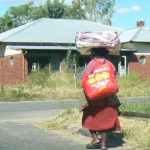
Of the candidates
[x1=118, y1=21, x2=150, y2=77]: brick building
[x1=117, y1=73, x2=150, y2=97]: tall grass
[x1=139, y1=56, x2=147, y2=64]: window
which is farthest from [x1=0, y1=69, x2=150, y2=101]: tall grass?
[x1=139, y1=56, x2=147, y2=64]: window

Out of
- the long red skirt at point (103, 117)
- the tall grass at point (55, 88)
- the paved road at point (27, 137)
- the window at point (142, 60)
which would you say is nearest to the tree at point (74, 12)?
the window at point (142, 60)

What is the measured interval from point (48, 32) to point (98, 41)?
1346 inches

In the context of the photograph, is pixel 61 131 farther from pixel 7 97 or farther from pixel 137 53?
pixel 137 53

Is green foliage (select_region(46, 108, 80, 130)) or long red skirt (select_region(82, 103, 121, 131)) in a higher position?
long red skirt (select_region(82, 103, 121, 131))

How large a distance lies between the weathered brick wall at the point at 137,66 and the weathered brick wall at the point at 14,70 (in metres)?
8.46

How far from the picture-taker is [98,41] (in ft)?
31.1

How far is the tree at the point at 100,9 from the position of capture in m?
69.9

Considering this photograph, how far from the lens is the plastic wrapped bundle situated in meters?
9.48

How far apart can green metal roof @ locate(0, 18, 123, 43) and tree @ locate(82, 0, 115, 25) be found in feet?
69.9

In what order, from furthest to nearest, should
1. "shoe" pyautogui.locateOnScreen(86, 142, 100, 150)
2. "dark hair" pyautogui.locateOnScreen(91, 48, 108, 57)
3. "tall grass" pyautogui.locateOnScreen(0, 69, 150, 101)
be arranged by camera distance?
"tall grass" pyautogui.locateOnScreen(0, 69, 150, 101), "shoe" pyautogui.locateOnScreen(86, 142, 100, 150), "dark hair" pyautogui.locateOnScreen(91, 48, 108, 57)

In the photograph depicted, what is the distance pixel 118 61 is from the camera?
4216cm

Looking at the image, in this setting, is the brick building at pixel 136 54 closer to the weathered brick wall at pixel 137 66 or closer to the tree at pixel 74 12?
the weathered brick wall at pixel 137 66

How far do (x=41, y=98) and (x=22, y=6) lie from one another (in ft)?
186

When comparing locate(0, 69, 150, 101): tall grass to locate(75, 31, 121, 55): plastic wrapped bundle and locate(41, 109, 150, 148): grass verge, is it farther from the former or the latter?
locate(75, 31, 121, 55): plastic wrapped bundle
